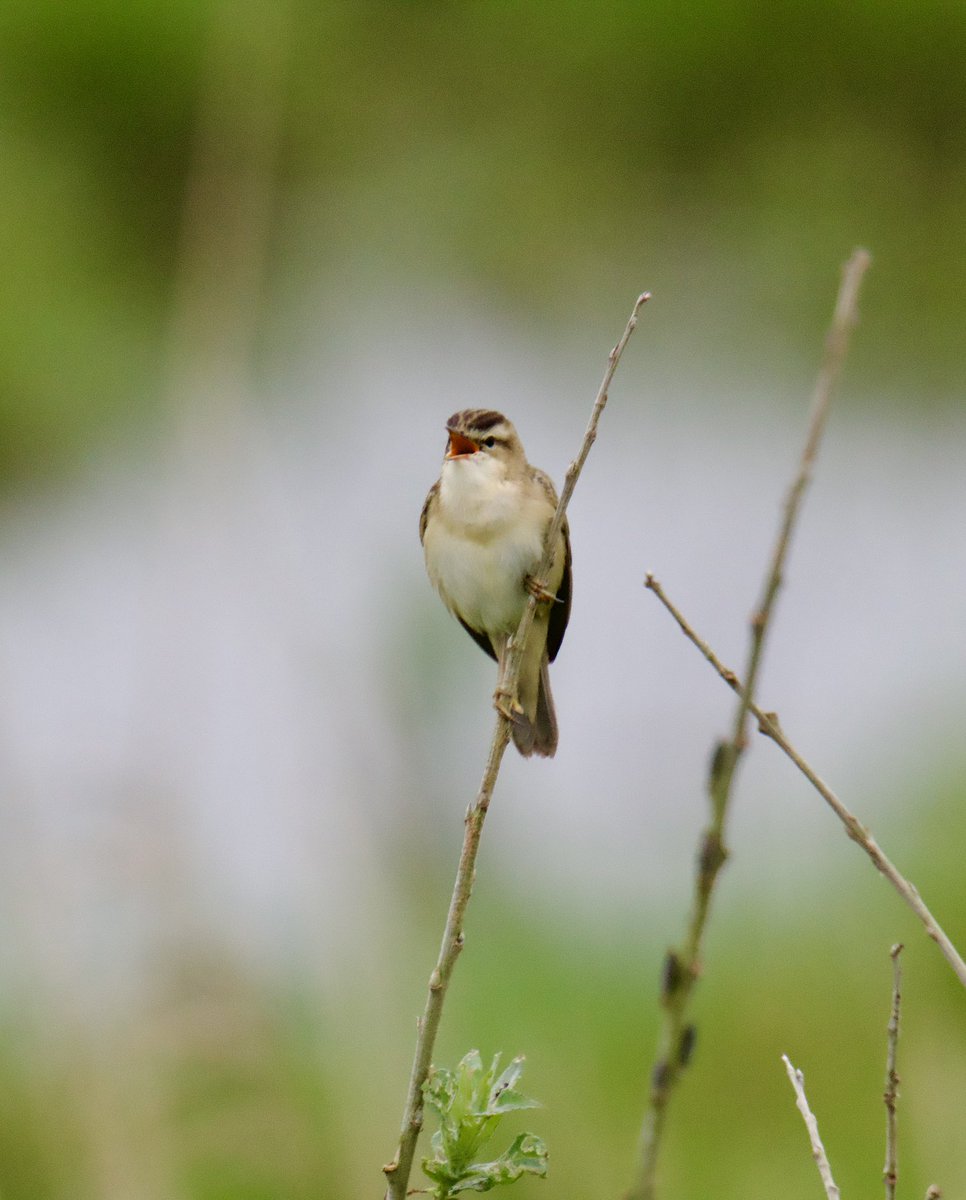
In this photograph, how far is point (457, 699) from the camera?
99.0 inches

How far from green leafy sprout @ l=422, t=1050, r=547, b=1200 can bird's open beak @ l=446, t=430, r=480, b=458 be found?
1.08 metres

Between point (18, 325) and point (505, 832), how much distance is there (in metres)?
2.84

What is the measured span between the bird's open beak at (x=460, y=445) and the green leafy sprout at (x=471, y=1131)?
3.54 feet

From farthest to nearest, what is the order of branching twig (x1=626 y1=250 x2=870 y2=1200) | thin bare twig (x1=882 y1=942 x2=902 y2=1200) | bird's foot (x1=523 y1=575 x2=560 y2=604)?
bird's foot (x1=523 y1=575 x2=560 y2=604), thin bare twig (x1=882 y1=942 x2=902 y2=1200), branching twig (x1=626 y1=250 x2=870 y2=1200)

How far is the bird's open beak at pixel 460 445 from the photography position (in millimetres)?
1724

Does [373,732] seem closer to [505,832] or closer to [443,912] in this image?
[443,912]

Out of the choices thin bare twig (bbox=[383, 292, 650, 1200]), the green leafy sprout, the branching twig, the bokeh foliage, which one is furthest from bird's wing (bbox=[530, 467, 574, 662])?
the bokeh foliage

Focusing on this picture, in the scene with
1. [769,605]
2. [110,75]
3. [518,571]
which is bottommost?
[518,571]

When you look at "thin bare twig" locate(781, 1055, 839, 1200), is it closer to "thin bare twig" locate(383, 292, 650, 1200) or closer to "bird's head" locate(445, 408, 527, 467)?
"thin bare twig" locate(383, 292, 650, 1200)

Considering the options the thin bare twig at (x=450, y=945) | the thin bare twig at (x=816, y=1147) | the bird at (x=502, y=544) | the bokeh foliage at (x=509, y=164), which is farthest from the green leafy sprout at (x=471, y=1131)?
the bokeh foliage at (x=509, y=164)

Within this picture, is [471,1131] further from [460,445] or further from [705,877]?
A: [460,445]

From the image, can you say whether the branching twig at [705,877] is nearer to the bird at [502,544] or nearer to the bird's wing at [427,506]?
the bird at [502,544]

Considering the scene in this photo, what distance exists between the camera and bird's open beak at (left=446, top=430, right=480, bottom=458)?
172 centimetres

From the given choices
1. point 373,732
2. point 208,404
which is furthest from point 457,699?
point 208,404
